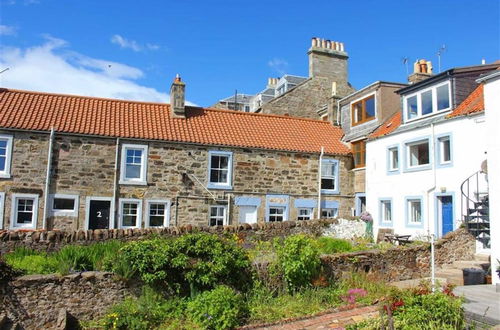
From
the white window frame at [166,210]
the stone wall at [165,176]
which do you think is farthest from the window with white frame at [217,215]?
the white window frame at [166,210]

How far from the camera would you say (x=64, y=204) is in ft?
60.8

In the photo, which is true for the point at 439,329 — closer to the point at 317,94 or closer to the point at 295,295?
the point at 295,295

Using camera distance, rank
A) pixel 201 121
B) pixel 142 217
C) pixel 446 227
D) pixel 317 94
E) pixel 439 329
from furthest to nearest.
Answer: pixel 317 94
pixel 201 121
pixel 142 217
pixel 446 227
pixel 439 329

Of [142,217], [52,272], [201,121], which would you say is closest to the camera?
[52,272]

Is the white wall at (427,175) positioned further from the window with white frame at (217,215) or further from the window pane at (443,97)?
the window with white frame at (217,215)

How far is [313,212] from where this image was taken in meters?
22.2

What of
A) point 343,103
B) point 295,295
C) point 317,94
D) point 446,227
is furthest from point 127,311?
point 317,94

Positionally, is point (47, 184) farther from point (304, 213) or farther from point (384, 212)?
point (384, 212)

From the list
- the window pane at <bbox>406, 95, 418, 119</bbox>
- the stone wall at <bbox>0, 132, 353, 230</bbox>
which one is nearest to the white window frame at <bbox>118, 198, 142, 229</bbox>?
the stone wall at <bbox>0, 132, 353, 230</bbox>

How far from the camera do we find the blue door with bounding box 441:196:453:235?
16.4 m

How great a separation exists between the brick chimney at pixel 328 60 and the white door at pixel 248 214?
13116mm

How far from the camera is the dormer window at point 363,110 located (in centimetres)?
2241

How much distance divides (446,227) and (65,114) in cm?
1790

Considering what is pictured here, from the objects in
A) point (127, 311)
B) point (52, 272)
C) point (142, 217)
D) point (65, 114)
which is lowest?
point (127, 311)
